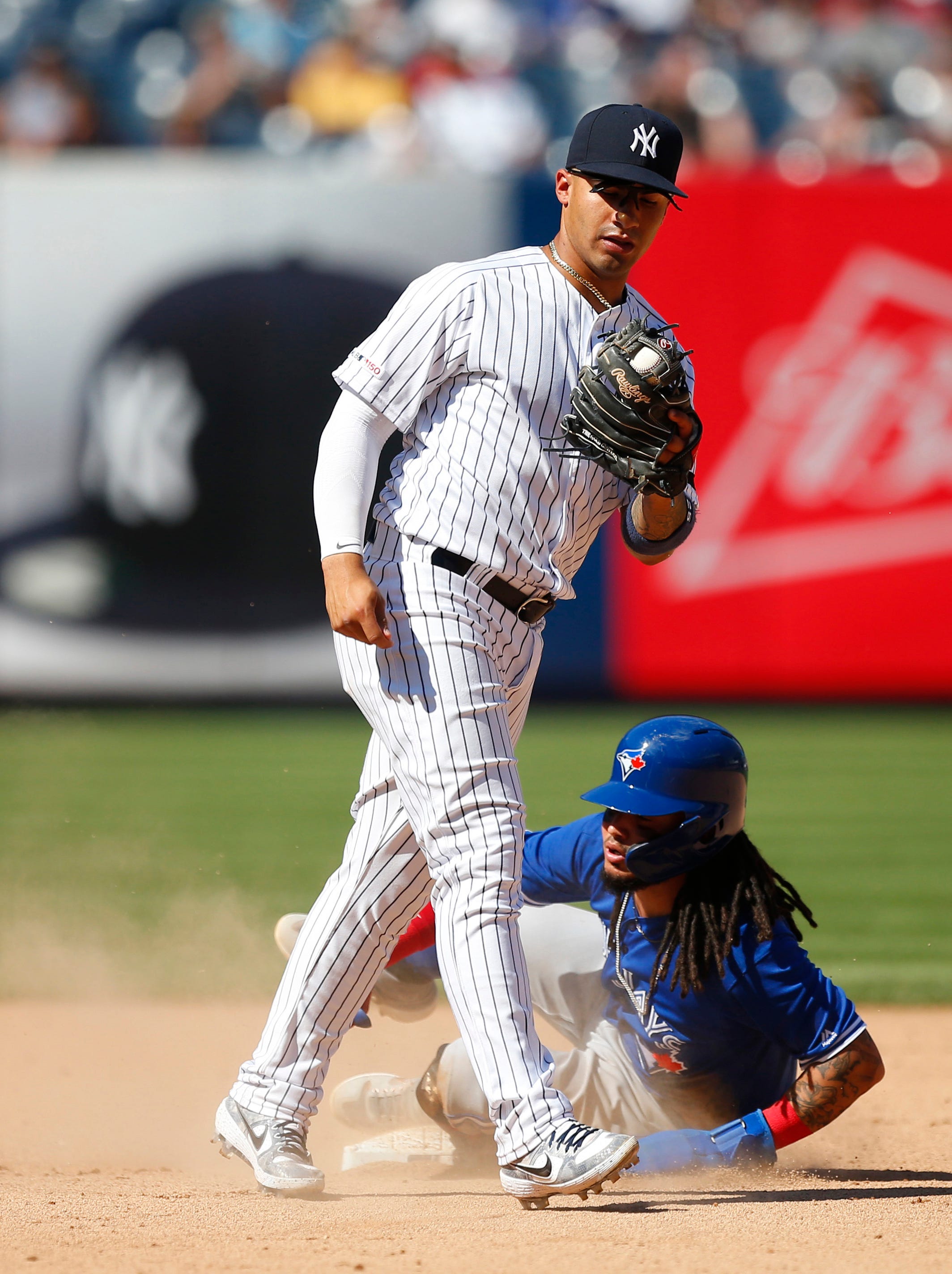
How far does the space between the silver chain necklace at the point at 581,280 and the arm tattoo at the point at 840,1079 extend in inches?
55.7

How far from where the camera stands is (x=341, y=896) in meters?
3.15

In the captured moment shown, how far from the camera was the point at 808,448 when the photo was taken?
10672mm

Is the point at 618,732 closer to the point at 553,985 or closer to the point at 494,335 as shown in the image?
the point at 553,985

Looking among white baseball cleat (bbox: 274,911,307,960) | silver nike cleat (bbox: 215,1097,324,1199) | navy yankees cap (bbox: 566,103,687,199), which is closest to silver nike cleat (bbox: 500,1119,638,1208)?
silver nike cleat (bbox: 215,1097,324,1199)

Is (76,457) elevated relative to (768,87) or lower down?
lower down

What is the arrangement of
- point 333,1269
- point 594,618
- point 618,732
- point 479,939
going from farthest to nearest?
point 594,618 < point 618,732 < point 479,939 < point 333,1269

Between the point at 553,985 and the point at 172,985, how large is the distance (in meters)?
1.97

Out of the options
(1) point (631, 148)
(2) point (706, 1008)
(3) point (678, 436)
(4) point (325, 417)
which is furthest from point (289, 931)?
(4) point (325, 417)

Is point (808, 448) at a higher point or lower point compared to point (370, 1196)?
higher

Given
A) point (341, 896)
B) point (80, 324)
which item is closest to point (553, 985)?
point (341, 896)

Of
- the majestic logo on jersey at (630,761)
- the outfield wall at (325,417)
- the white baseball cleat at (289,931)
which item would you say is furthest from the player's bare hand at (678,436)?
the outfield wall at (325,417)

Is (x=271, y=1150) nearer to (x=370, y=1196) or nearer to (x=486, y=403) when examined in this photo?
(x=370, y=1196)

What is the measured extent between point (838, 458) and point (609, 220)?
7.94 metres

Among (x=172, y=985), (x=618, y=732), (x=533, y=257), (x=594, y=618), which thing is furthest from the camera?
(x=594, y=618)
